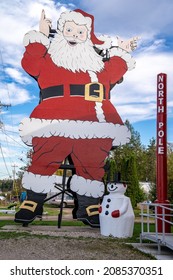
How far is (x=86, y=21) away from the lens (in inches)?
546

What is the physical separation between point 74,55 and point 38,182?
4470mm

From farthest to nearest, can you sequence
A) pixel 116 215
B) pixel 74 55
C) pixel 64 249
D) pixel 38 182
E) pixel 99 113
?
1. pixel 74 55
2. pixel 99 113
3. pixel 38 182
4. pixel 116 215
5. pixel 64 249

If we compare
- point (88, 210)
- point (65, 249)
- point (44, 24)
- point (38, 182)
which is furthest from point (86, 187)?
point (44, 24)

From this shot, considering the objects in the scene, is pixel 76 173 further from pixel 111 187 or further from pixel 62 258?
pixel 62 258

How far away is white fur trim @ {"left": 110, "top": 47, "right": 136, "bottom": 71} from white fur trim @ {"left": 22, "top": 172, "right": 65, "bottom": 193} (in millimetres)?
4794

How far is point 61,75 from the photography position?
1339 centimetres

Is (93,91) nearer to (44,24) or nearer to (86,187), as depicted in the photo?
(44,24)

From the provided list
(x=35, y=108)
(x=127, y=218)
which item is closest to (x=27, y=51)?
(x=35, y=108)

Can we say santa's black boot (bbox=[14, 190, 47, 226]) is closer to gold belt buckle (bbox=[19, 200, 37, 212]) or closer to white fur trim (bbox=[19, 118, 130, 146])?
gold belt buckle (bbox=[19, 200, 37, 212])

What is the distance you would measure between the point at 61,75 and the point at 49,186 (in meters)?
3.71

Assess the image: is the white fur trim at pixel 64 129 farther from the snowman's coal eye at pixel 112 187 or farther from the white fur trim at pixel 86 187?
the snowman's coal eye at pixel 112 187

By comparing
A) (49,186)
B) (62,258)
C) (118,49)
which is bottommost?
(62,258)

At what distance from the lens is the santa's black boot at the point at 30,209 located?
39.9 feet

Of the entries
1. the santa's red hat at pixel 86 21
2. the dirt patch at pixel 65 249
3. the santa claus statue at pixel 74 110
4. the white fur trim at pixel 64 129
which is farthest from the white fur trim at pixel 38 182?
the santa's red hat at pixel 86 21
